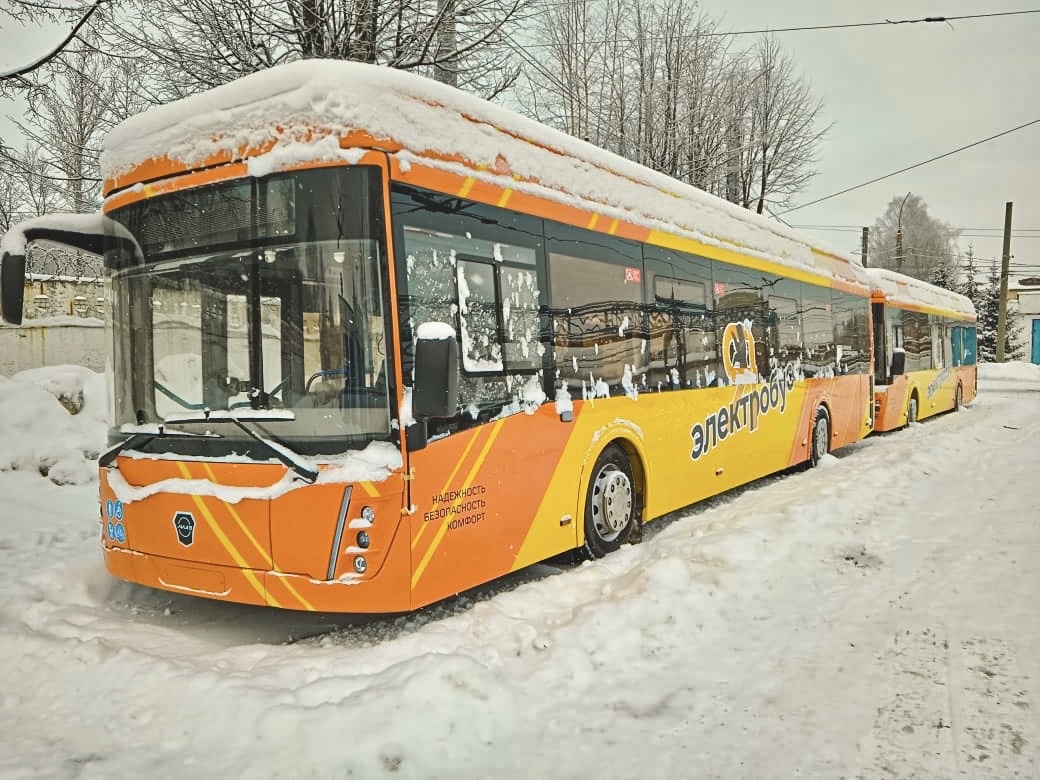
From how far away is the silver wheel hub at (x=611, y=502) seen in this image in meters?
6.24

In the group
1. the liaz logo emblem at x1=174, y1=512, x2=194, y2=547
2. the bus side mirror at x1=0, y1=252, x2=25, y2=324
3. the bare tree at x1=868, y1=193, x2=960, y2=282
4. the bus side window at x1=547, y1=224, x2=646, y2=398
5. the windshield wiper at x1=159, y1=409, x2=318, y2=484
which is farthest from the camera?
the bare tree at x1=868, y1=193, x2=960, y2=282

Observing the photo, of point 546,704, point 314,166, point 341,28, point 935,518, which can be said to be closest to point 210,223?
point 314,166

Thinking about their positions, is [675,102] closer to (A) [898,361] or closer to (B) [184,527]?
(A) [898,361]

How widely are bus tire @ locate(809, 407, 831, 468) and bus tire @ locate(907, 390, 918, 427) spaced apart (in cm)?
623

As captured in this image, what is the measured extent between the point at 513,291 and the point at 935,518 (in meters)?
4.60

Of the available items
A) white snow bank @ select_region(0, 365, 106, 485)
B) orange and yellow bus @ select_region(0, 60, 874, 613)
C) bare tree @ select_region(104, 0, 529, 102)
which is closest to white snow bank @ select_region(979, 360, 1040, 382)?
bare tree @ select_region(104, 0, 529, 102)

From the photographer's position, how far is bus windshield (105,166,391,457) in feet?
13.8

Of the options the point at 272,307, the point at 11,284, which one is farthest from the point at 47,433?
the point at 272,307

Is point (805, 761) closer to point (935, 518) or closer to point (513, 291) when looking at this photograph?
point (513, 291)

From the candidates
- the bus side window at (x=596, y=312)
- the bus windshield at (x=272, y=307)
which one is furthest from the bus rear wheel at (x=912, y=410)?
the bus windshield at (x=272, y=307)

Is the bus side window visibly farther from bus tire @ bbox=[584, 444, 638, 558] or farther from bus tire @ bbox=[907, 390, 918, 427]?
bus tire @ bbox=[907, 390, 918, 427]

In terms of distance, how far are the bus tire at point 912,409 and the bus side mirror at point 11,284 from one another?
1607cm

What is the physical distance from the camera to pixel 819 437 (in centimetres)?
1117

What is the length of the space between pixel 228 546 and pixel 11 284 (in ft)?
6.90
